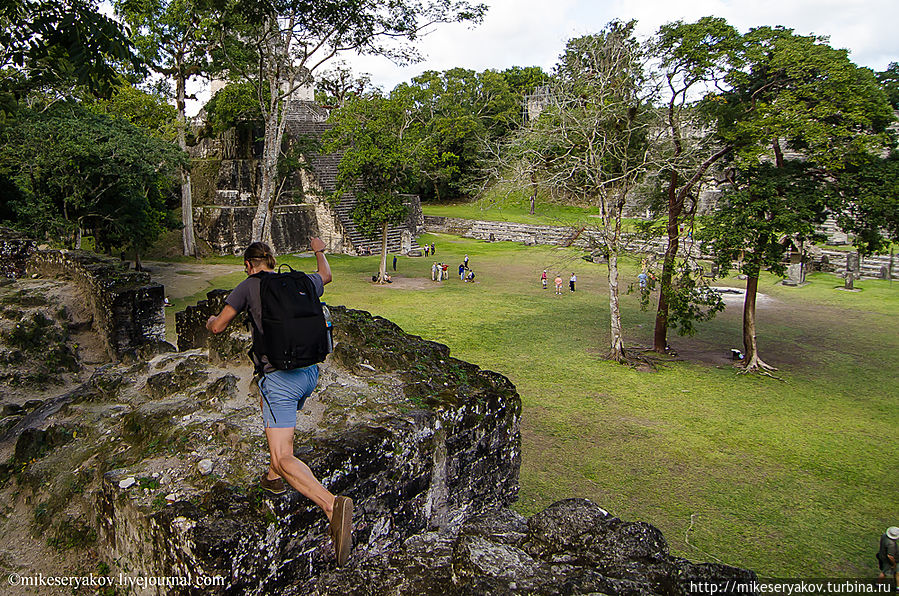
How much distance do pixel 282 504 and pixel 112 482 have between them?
112 cm

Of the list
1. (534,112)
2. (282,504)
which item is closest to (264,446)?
(282,504)

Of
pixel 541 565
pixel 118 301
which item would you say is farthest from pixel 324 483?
pixel 118 301

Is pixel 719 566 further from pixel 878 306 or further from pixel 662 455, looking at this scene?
pixel 878 306

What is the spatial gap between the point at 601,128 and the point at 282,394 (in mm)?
12666

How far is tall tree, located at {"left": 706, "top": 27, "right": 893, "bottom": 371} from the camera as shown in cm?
1145

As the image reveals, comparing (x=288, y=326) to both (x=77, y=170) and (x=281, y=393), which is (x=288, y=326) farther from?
(x=77, y=170)

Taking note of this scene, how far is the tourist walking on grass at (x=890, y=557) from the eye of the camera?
5.65m

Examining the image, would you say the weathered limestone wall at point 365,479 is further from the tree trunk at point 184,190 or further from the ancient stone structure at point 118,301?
the tree trunk at point 184,190

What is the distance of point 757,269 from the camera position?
40.1ft

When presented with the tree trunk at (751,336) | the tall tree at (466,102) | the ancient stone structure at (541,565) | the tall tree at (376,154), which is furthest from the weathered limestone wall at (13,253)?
the tall tree at (466,102)

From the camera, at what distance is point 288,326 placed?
3104mm

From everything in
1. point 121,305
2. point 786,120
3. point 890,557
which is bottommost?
point 890,557

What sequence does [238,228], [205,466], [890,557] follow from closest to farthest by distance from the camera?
1. [205,466]
2. [890,557]
3. [238,228]

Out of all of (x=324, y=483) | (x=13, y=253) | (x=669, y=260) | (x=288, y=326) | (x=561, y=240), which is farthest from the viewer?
(x=561, y=240)
